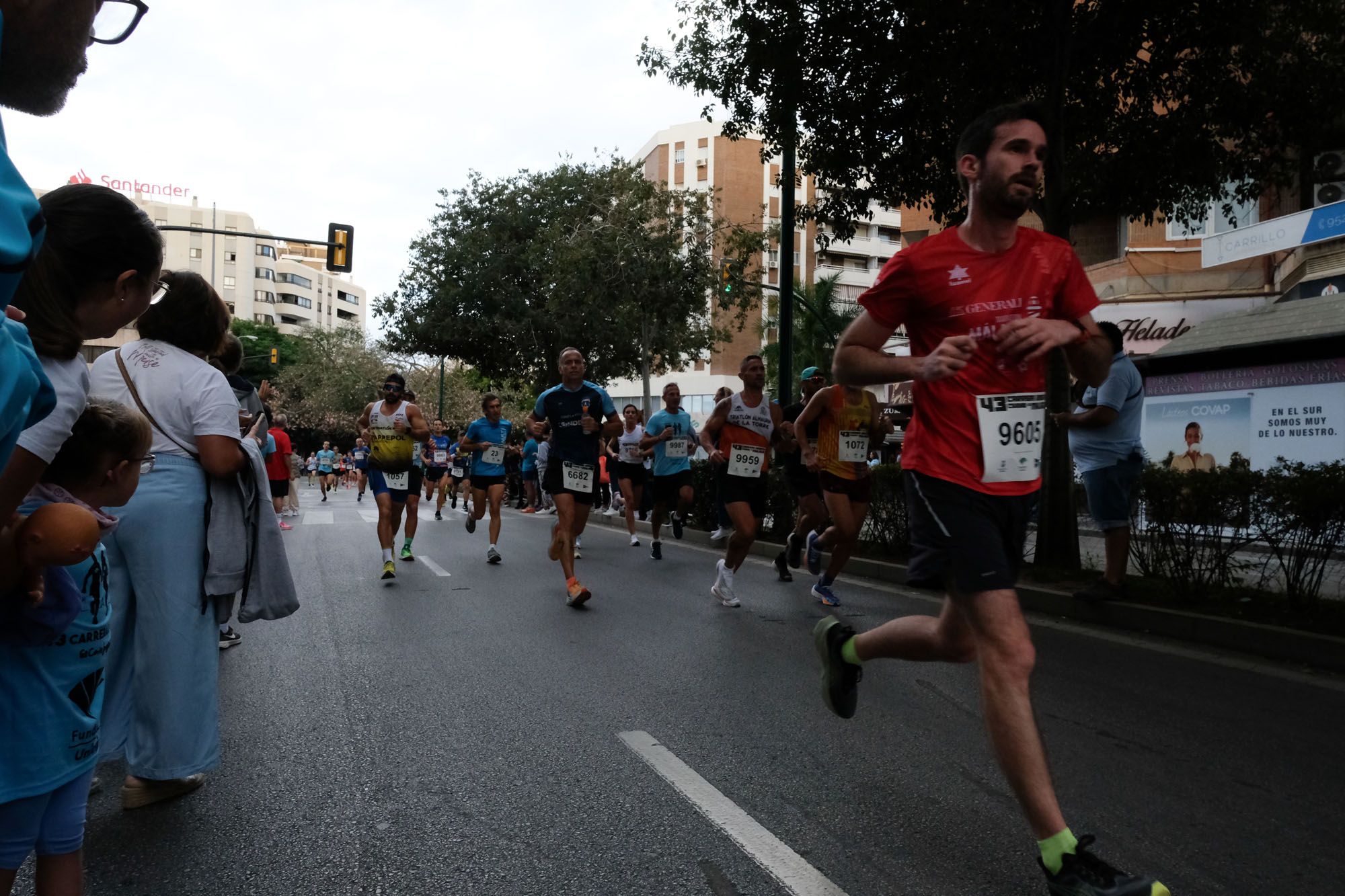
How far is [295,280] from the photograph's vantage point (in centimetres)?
11938

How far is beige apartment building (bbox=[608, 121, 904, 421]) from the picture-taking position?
71562 millimetres

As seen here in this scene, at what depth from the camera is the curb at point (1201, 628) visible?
6250 mm

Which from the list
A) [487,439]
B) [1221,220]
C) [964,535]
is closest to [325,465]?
[487,439]

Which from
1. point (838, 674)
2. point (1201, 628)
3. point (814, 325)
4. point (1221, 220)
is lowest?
point (1201, 628)

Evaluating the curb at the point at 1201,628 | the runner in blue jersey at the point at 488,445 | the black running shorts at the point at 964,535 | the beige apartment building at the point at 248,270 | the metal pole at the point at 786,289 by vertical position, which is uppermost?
the beige apartment building at the point at 248,270

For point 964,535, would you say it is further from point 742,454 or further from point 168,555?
point 742,454

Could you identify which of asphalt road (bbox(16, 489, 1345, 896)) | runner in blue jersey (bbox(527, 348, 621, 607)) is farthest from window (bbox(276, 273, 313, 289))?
asphalt road (bbox(16, 489, 1345, 896))

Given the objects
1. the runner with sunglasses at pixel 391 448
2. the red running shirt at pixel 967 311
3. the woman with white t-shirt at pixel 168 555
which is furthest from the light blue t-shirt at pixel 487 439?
the red running shirt at pixel 967 311

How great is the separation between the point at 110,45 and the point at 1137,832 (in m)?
3.46

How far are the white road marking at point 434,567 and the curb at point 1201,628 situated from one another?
5616 mm

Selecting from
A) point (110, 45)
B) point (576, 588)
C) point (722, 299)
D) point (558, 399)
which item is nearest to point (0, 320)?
point (110, 45)

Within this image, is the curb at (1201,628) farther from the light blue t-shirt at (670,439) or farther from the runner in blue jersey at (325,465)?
the runner in blue jersey at (325,465)

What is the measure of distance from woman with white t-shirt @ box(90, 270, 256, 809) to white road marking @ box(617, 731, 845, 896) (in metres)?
1.62

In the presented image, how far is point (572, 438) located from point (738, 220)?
207 feet
